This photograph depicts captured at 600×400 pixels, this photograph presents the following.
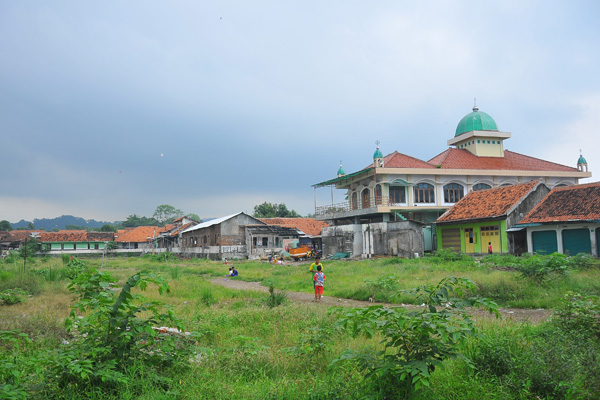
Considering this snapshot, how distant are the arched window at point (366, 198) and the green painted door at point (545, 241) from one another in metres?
13.5

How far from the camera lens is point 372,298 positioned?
475 inches

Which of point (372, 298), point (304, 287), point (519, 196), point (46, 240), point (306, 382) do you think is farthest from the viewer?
point (46, 240)

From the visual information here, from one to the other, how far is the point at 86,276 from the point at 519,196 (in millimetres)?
25160

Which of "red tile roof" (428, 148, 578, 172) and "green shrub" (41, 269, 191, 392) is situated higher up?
"red tile roof" (428, 148, 578, 172)

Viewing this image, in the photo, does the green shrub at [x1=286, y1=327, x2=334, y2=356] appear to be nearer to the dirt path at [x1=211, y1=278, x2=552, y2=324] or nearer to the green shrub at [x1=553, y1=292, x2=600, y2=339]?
the dirt path at [x1=211, y1=278, x2=552, y2=324]

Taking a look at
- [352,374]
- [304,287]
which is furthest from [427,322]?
[304,287]

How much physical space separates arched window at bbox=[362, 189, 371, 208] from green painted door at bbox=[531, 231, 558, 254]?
13.5m

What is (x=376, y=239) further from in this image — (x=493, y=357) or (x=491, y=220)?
(x=493, y=357)

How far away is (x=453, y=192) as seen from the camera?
34.1 meters

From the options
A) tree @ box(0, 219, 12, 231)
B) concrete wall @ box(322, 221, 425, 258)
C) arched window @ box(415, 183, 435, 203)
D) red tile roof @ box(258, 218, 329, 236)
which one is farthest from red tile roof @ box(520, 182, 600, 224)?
tree @ box(0, 219, 12, 231)

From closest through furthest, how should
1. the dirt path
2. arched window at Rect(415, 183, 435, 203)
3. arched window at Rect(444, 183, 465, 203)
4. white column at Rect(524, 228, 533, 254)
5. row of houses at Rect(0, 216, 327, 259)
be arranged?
the dirt path
white column at Rect(524, 228, 533, 254)
arched window at Rect(415, 183, 435, 203)
arched window at Rect(444, 183, 465, 203)
row of houses at Rect(0, 216, 327, 259)

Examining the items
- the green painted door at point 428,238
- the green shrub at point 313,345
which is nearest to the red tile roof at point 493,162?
the green painted door at point 428,238

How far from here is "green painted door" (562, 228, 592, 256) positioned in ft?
67.6

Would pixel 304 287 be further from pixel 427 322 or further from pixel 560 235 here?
pixel 560 235
